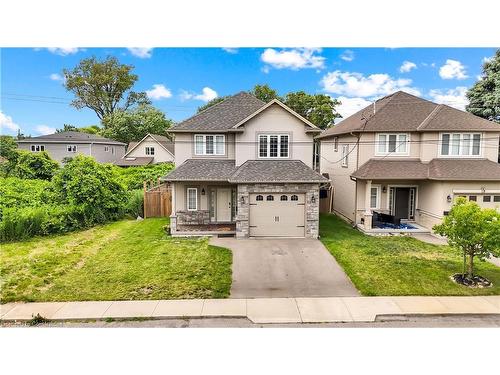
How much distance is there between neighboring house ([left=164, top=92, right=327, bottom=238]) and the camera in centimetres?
1458

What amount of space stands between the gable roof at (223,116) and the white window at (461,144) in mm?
9259

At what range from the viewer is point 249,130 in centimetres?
1573

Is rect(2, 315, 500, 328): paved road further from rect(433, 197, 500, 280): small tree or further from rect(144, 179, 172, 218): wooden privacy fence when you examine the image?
rect(144, 179, 172, 218): wooden privacy fence

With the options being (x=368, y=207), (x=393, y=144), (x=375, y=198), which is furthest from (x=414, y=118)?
(x=368, y=207)

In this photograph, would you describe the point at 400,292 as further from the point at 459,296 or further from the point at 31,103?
the point at 31,103

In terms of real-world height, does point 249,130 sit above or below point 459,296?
above

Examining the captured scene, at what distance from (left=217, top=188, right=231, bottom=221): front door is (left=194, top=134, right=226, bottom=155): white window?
1920mm

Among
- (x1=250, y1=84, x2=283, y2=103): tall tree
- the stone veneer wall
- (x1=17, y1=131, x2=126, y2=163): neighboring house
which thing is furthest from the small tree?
(x1=17, y1=131, x2=126, y2=163): neighboring house

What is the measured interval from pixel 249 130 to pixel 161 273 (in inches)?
311

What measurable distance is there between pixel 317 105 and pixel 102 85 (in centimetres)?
2671

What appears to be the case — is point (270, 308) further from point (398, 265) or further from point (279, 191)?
point (279, 191)

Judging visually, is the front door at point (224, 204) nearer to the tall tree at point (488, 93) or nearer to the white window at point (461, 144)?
the white window at point (461, 144)

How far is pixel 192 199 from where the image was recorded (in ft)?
53.8

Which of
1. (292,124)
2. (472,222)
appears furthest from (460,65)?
(472,222)
